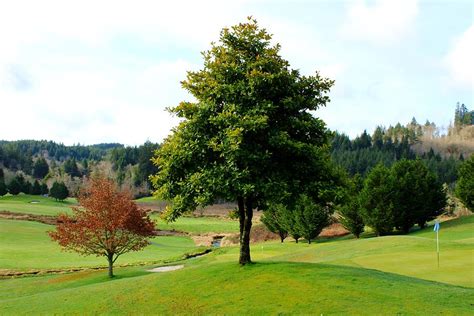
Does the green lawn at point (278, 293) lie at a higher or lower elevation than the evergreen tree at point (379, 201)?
lower

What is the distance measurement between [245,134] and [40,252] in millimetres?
49816

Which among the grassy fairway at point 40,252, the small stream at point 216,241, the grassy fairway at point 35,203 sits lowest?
the small stream at point 216,241

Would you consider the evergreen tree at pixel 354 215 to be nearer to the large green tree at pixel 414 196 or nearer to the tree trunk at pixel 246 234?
the large green tree at pixel 414 196

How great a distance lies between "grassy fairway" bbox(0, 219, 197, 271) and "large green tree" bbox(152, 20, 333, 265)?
1369 inches

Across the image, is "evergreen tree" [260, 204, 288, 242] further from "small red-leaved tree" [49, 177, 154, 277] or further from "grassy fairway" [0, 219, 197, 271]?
"small red-leaved tree" [49, 177, 154, 277]

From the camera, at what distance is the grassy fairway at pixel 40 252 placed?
5275 centimetres

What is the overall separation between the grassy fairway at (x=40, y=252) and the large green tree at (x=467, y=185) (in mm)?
40778

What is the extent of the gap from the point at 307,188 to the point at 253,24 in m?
9.04

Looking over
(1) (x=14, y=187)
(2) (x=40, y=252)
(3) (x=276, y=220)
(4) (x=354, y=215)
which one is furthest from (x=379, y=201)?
(1) (x=14, y=187)

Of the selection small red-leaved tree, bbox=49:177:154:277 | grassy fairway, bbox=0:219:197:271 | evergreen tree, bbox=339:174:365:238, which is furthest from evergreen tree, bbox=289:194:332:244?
small red-leaved tree, bbox=49:177:154:277

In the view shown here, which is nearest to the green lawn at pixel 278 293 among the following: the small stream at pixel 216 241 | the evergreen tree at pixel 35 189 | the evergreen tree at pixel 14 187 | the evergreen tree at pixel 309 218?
the evergreen tree at pixel 309 218

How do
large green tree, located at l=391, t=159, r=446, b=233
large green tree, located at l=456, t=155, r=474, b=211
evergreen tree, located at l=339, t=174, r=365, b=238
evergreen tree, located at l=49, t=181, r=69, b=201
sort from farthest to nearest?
evergreen tree, located at l=49, t=181, r=69, b=201, large green tree, located at l=456, t=155, r=474, b=211, evergreen tree, located at l=339, t=174, r=365, b=238, large green tree, located at l=391, t=159, r=446, b=233

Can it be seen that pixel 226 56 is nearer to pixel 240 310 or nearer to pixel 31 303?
pixel 240 310

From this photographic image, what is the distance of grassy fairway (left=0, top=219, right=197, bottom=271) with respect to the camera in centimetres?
5275
